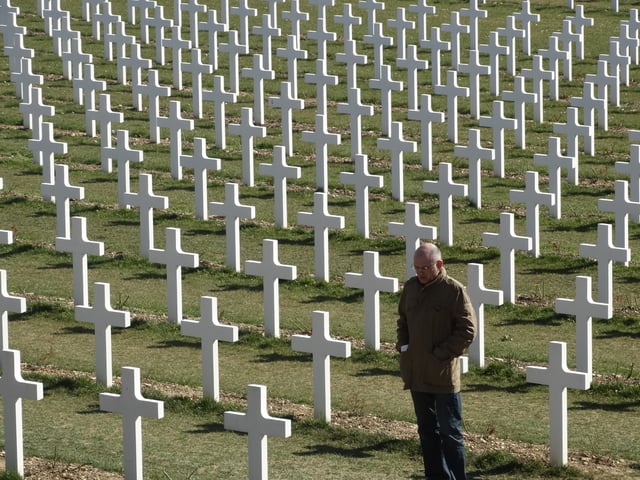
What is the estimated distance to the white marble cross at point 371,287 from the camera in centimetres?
1212

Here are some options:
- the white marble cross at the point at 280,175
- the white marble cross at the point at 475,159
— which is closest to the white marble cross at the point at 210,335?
the white marble cross at the point at 280,175

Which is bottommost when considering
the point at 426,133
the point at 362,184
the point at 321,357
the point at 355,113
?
the point at 321,357

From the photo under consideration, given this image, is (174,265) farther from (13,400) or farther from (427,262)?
(427,262)

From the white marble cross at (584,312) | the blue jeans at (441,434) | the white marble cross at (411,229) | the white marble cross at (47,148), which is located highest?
the white marble cross at (47,148)

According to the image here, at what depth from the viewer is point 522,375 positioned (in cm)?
1191

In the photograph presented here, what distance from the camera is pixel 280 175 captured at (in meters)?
15.6

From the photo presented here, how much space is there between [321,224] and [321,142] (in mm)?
2777

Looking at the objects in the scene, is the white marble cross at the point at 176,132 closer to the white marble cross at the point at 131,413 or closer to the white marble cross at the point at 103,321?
the white marble cross at the point at 103,321

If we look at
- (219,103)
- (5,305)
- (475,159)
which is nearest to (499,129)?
(475,159)

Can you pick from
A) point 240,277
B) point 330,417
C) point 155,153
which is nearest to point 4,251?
point 240,277

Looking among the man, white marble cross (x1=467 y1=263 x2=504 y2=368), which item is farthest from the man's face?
white marble cross (x1=467 y1=263 x2=504 y2=368)

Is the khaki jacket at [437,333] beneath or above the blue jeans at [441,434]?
above

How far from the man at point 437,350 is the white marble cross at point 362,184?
568 centimetres

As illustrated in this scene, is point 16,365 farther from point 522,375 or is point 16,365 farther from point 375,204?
point 375,204
